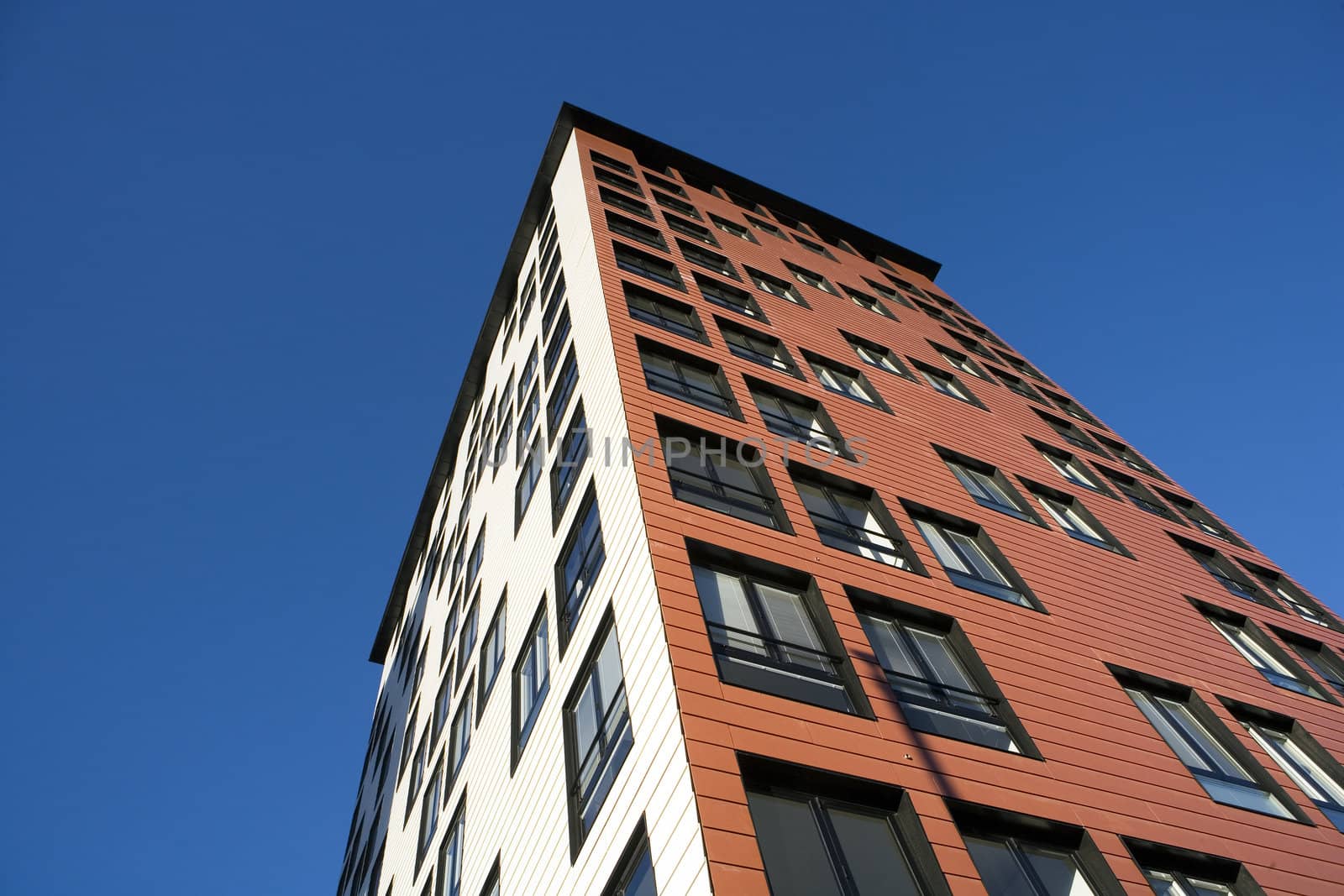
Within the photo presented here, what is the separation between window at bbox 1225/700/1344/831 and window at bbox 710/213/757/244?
23775mm

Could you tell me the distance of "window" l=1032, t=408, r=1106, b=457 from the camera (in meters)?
30.0

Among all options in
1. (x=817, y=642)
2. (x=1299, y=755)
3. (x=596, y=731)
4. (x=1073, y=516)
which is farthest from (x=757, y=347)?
(x=1299, y=755)

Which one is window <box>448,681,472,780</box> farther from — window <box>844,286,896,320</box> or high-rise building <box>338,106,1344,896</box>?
window <box>844,286,896,320</box>

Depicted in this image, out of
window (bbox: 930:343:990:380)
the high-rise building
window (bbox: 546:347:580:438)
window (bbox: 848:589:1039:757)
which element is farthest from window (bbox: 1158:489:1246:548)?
window (bbox: 546:347:580:438)

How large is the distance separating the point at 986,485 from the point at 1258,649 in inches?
276

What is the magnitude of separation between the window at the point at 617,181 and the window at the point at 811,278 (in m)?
6.41

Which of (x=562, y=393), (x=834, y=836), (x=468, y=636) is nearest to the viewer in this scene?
(x=834, y=836)

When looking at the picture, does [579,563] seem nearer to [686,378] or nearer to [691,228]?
[686,378]

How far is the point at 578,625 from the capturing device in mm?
14734

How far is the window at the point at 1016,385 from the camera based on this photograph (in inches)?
1297

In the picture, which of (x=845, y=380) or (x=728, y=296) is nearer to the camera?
(x=845, y=380)

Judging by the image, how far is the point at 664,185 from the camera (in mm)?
38500

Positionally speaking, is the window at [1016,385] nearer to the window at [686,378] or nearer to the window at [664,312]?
the window at [664,312]

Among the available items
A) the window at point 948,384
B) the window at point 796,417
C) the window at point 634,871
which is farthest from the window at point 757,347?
the window at point 634,871
